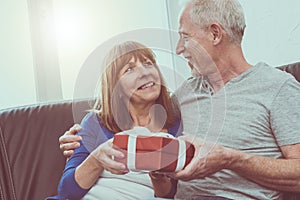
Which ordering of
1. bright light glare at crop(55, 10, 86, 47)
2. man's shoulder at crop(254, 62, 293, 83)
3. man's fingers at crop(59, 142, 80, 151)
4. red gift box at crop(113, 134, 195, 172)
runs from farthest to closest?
bright light glare at crop(55, 10, 86, 47), man's fingers at crop(59, 142, 80, 151), man's shoulder at crop(254, 62, 293, 83), red gift box at crop(113, 134, 195, 172)

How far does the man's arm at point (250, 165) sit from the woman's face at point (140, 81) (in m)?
0.16

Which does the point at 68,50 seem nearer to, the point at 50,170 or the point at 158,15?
the point at 158,15

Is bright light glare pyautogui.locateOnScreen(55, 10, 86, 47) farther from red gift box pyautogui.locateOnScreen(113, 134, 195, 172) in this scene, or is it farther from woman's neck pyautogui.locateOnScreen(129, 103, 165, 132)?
red gift box pyautogui.locateOnScreen(113, 134, 195, 172)

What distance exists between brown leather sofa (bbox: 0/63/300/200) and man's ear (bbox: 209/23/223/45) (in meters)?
0.43

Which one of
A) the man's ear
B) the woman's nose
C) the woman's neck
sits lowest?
the woman's neck

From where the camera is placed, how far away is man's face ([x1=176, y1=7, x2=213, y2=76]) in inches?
44.8

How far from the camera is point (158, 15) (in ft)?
6.33

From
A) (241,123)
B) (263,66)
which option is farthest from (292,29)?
(241,123)

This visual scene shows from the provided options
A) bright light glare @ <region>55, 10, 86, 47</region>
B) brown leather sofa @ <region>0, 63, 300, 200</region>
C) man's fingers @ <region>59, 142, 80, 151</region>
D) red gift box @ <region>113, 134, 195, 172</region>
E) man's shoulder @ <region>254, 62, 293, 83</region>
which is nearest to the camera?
red gift box @ <region>113, 134, 195, 172</region>

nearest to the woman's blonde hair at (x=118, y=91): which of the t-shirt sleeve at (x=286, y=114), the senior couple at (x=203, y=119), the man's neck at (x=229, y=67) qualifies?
the senior couple at (x=203, y=119)

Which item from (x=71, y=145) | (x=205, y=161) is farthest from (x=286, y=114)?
(x=71, y=145)

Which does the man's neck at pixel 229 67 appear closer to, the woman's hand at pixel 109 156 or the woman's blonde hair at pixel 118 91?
the woman's blonde hair at pixel 118 91

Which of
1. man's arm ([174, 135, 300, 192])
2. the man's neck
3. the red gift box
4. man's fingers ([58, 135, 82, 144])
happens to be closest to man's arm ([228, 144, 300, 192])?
man's arm ([174, 135, 300, 192])

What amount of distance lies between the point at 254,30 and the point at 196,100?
→ 0.52 metres
